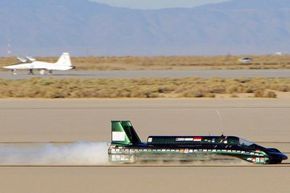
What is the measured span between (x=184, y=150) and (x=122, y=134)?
120 centimetres

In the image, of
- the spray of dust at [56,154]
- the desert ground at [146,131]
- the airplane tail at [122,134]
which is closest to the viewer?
the desert ground at [146,131]

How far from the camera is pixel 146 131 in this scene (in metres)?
23.5

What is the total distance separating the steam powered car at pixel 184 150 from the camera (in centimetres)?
1569

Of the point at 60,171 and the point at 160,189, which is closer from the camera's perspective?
the point at 160,189

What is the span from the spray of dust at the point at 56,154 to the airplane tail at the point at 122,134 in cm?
55

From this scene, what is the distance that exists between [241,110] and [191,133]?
770 centimetres

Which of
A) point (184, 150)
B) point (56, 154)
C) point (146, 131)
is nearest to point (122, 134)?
point (184, 150)

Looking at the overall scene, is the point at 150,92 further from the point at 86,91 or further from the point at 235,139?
the point at 235,139

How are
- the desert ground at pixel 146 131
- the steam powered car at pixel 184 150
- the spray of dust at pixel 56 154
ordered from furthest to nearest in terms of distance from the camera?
the spray of dust at pixel 56 154, the steam powered car at pixel 184 150, the desert ground at pixel 146 131

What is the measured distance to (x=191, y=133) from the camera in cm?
2309

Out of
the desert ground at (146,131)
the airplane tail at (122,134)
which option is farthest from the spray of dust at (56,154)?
the desert ground at (146,131)

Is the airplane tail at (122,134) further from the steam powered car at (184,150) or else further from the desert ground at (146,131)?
the desert ground at (146,131)

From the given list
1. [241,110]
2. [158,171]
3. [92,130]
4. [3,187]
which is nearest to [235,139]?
[158,171]

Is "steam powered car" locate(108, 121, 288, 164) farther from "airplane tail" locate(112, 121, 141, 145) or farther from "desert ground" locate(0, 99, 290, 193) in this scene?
"desert ground" locate(0, 99, 290, 193)
